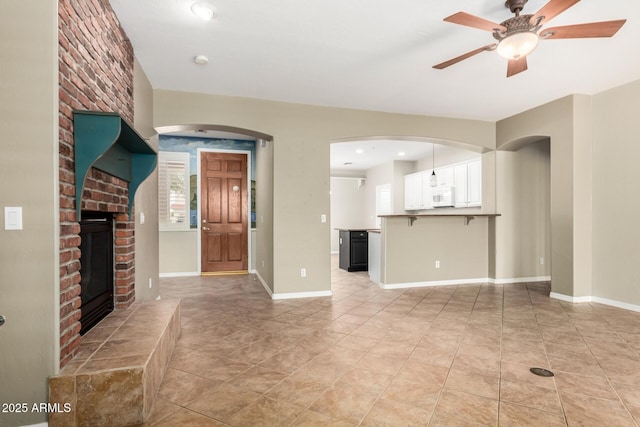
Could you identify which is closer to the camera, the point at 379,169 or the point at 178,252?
the point at 178,252

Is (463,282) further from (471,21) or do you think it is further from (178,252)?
(178,252)

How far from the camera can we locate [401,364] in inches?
101

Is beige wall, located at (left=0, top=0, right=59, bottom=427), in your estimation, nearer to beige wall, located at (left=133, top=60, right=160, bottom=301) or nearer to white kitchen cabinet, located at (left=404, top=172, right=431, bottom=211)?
beige wall, located at (left=133, top=60, right=160, bottom=301)

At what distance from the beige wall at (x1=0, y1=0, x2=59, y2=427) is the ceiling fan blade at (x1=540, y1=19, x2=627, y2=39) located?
116 inches

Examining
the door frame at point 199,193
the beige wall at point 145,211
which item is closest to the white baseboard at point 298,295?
the beige wall at point 145,211

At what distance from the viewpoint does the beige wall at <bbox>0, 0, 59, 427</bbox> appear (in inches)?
63.6

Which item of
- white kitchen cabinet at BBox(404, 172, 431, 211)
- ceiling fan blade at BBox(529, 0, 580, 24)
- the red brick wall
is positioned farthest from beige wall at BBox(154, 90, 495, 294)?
white kitchen cabinet at BBox(404, 172, 431, 211)

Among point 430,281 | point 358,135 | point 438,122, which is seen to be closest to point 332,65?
point 358,135

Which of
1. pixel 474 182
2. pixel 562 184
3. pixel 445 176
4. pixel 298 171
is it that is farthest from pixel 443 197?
pixel 298 171

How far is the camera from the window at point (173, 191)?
20.6ft

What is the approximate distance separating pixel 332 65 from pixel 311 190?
1.71 meters

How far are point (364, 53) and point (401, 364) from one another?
109 inches

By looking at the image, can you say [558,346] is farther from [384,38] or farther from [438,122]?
[438,122]

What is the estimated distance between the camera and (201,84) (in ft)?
13.0
